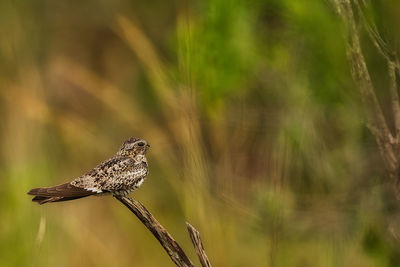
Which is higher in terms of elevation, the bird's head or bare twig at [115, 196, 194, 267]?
the bird's head

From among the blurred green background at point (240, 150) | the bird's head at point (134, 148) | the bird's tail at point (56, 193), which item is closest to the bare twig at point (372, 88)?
the blurred green background at point (240, 150)

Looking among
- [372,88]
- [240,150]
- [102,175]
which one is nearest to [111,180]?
[102,175]

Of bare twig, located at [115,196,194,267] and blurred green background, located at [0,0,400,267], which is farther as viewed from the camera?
blurred green background, located at [0,0,400,267]

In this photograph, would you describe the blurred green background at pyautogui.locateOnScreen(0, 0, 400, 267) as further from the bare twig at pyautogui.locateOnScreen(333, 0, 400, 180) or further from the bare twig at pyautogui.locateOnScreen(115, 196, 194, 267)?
the bare twig at pyautogui.locateOnScreen(115, 196, 194, 267)

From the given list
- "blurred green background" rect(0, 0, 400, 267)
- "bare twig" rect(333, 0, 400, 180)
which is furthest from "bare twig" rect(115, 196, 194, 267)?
"bare twig" rect(333, 0, 400, 180)

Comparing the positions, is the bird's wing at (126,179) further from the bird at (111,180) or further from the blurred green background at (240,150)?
the blurred green background at (240,150)

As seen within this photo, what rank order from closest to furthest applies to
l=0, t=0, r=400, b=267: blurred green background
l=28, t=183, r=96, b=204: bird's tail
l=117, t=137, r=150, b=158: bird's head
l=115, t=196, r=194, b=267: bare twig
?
1. l=28, t=183, r=96, b=204: bird's tail
2. l=115, t=196, r=194, b=267: bare twig
3. l=117, t=137, r=150, b=158: bird's head
4. l=0, t=0, r=400, b=267: blurred green background

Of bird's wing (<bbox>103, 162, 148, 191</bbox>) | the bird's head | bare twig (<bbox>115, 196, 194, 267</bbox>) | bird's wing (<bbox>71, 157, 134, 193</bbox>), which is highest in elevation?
the bird's head

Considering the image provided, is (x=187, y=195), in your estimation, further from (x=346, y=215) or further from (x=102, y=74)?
(x=102, y=74)
